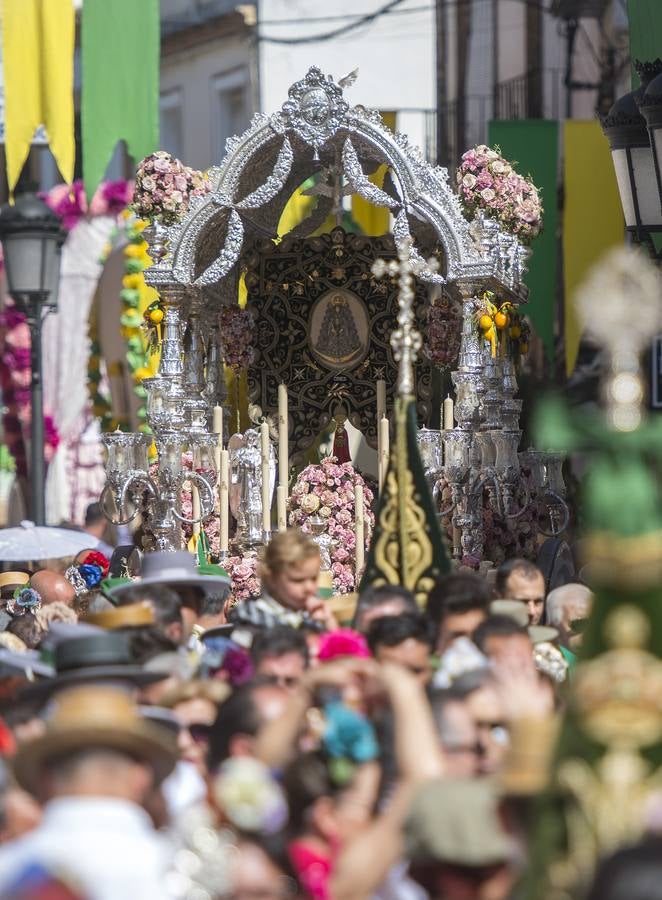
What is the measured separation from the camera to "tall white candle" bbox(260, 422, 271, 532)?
1259 centimetres

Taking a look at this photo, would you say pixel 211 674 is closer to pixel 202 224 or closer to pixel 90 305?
pixel 202 224

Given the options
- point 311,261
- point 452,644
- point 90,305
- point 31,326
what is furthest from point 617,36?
point 452,644

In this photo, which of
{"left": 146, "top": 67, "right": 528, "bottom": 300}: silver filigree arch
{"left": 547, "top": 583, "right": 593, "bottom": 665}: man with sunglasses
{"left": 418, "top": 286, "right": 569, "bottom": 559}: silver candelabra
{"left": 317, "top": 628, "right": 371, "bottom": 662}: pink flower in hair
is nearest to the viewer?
{"left": 317, "top": 628, "right": 371, "bottom": 662}: pink flower in hair

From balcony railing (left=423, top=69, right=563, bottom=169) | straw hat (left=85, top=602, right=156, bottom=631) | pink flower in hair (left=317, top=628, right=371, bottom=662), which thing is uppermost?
balcony railing (left=423, top=69, right=563, bottom=169)

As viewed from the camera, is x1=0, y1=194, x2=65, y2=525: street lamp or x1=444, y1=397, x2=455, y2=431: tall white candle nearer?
x1=0, y1=194, x2=65, y2=525: street lamp

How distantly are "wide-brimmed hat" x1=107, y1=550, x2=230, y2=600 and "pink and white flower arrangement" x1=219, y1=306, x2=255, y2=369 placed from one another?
4.50 metres

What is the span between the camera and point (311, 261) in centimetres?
1380

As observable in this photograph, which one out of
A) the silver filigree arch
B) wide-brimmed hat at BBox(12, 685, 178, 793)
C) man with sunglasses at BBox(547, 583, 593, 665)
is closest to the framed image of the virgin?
the silver filigree arch

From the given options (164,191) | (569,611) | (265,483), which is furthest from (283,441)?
(569,611)

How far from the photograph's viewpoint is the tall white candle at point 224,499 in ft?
41.5

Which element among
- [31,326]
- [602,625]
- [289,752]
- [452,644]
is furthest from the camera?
[31,326]

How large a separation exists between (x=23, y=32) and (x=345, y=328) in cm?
534

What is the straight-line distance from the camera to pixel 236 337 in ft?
44.9

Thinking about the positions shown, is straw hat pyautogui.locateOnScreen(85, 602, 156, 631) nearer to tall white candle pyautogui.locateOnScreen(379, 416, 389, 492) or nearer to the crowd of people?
the crowd of people
